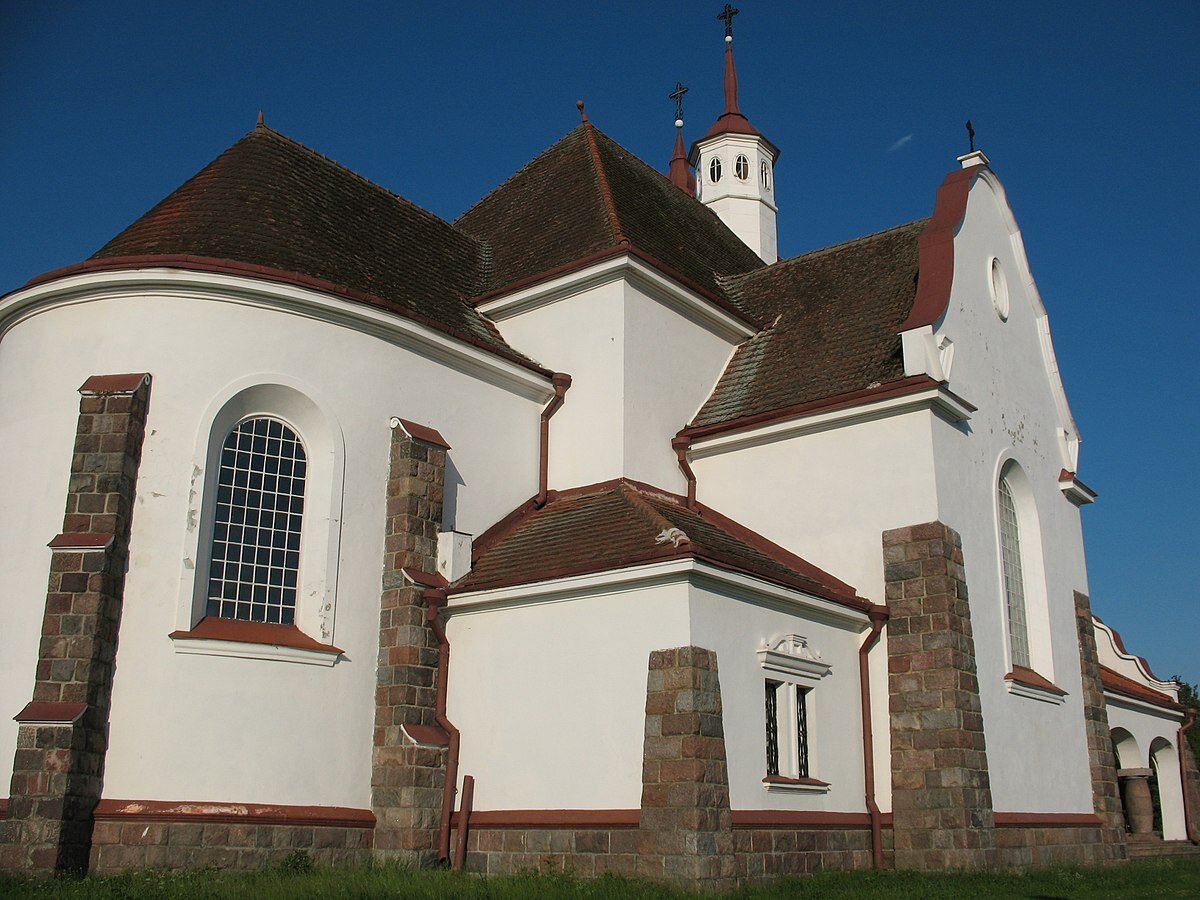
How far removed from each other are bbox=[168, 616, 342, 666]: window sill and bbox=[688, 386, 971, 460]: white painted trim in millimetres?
7232

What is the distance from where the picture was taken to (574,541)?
1552 cm

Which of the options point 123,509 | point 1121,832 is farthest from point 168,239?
point 1121,832

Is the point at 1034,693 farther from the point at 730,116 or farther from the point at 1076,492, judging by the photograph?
the point at 730,116

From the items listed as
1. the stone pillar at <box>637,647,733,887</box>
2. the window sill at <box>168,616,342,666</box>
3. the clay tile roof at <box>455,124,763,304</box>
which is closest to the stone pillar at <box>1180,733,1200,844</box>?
the clay tile roof at <box>455,124,763,304</box>

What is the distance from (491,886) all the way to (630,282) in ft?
33.2

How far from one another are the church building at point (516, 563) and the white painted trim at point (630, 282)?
60 millimetres

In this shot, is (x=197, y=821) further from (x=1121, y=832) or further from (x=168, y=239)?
(x=1121, y=832)

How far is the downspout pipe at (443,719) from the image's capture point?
14.6 m

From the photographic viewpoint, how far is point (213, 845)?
44.0 ft

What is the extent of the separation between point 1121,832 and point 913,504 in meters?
7.78

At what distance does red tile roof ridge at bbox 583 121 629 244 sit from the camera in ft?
63.0

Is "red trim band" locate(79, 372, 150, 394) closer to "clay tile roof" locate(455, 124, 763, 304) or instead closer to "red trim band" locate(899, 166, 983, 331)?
"clay tile roof" locate(455, 124, 763, 304)

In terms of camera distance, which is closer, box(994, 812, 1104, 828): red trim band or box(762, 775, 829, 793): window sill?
box(762, 775, 829, 793): window sill

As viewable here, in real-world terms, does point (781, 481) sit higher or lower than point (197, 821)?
higher
